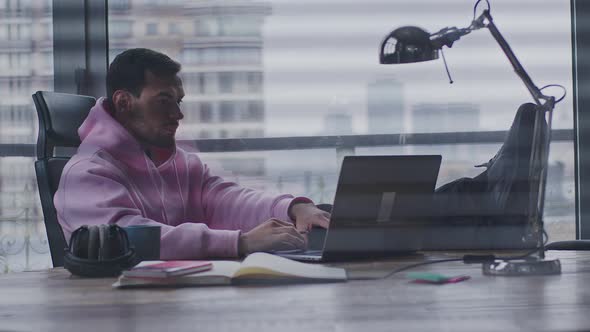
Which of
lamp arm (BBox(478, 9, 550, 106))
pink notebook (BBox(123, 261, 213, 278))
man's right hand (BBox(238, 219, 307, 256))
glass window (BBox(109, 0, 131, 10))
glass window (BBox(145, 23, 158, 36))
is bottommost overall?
man's right hand (BBox(238, 219, 307, 256))

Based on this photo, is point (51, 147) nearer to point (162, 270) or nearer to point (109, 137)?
point (109, 137)

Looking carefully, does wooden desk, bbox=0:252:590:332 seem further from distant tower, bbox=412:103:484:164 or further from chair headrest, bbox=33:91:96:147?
distant tower, bbox=412:103:484:164

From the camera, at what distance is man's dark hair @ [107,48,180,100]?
2066 millimetres

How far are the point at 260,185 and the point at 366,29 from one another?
0.72m

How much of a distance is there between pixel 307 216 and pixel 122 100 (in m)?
0.68

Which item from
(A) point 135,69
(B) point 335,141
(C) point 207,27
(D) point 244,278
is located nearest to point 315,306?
(D) point 244,278

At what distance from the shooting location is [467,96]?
277 cm

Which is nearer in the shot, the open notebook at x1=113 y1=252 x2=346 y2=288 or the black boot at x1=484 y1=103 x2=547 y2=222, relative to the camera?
the open notebook at x1=113 y1=252 x2=346 y2=288

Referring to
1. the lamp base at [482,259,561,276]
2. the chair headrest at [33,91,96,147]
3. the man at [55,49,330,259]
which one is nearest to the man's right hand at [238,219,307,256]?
the man at [55,49,330,259]

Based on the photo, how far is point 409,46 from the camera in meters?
1.34

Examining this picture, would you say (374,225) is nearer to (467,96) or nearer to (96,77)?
(467,96)

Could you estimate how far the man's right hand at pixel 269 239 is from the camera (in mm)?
1482

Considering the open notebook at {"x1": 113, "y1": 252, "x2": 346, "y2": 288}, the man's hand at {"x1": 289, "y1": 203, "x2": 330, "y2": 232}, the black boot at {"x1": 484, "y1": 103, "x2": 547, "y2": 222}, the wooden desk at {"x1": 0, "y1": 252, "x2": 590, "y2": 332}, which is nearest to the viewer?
the wooden desk at {"x1": 0, "y1": 252, "x2": 590, "y2": 332}

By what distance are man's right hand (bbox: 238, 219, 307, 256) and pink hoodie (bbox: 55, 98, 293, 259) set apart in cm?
2
